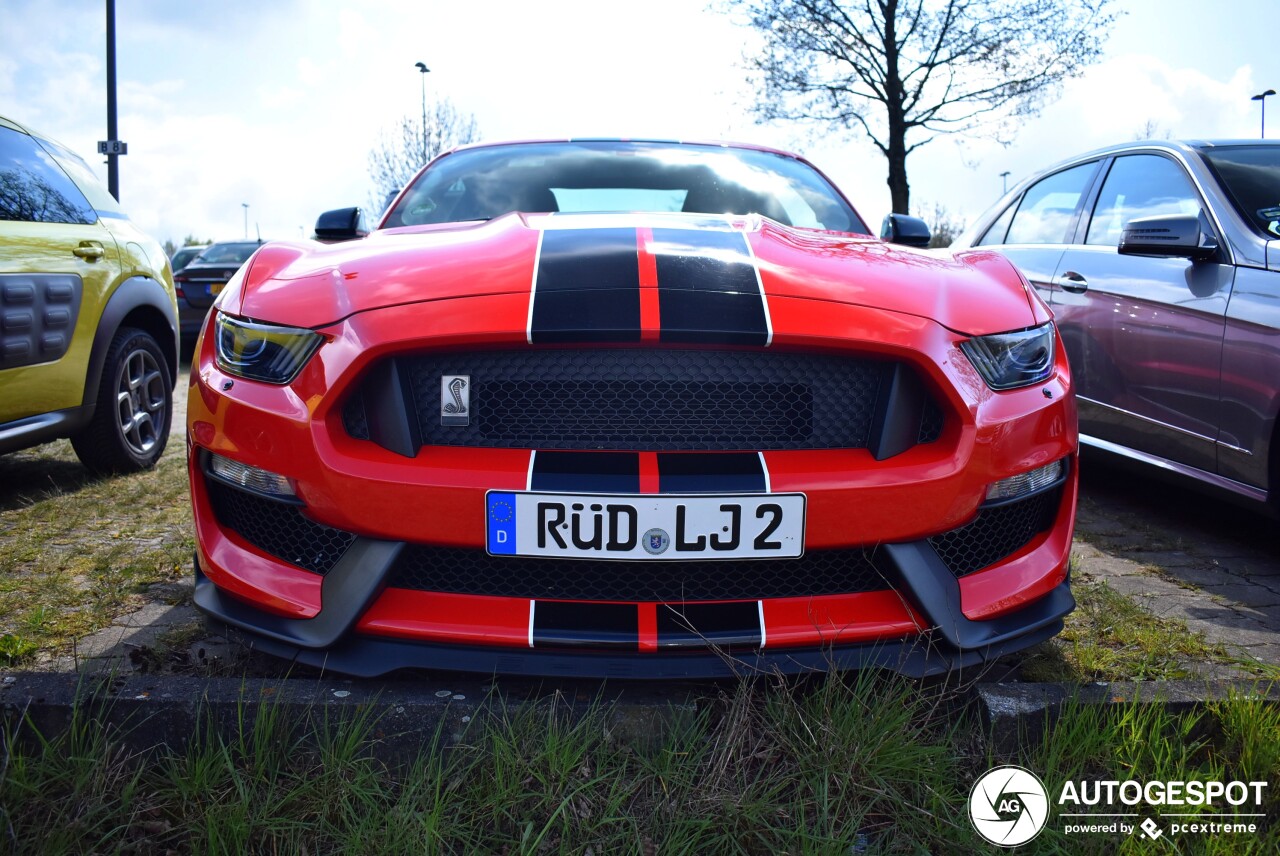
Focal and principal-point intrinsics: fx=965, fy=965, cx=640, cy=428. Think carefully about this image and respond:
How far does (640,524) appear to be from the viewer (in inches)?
68.7

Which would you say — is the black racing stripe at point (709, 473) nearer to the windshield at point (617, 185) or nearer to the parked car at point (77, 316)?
the windshield at point (617, 185)

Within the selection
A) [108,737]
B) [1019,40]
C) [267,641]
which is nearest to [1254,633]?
[267,641]

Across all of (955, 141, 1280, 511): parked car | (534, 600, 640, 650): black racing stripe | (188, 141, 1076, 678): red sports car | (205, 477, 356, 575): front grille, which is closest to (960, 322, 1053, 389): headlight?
(188, 141, 1076, 678): red sports car

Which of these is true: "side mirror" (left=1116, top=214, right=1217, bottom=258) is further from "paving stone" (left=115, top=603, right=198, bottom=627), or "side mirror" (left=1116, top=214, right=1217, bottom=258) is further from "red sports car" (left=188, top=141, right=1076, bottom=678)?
"paving stone" (left=115, top=603, right=198, bottom=627)

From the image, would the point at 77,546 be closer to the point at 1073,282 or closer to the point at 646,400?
the point at 646,400

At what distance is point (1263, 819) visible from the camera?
1.63 m

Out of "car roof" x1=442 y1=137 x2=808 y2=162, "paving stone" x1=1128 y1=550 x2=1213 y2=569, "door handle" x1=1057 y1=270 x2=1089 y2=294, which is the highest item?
"car roof" x1=442 y1=137 x2=808 y2=162

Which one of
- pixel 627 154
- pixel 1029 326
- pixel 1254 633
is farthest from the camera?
pixel 627 154

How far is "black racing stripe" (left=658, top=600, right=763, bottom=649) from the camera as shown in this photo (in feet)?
5.92

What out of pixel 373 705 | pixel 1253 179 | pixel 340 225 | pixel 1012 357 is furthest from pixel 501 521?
pixel 1253 179

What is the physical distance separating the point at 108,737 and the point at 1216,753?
2.06 m

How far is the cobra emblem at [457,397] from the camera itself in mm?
1874

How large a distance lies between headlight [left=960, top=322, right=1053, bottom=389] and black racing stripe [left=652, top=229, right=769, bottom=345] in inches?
17.6

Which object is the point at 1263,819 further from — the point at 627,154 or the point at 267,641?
the point at 627,154
